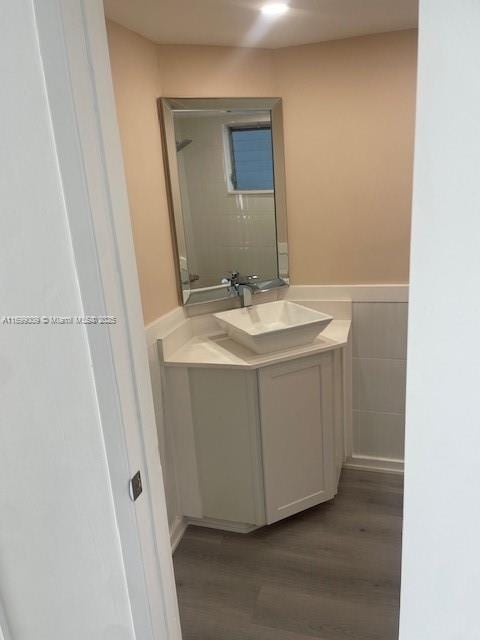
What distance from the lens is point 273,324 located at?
235 cm

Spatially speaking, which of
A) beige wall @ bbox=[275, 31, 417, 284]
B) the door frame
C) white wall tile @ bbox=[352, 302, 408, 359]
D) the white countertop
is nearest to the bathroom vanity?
the white countertop

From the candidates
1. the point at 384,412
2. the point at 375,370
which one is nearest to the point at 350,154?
the point at 375,370

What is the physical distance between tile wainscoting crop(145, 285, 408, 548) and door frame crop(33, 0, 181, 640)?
1.15m

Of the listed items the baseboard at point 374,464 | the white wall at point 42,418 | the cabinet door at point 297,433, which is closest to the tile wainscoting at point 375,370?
the baseboard at point 374,464

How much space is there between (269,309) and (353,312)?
45 centimetres

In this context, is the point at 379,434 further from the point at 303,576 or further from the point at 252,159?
the point at 252,159

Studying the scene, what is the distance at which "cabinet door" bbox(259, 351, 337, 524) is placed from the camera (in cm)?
200

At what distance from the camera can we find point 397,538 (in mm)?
2090

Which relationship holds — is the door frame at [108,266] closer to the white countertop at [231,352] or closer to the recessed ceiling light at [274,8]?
the white countertop at [231,352]

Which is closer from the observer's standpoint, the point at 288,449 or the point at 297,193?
the point at 288,449

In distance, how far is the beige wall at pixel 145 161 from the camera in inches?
68.4

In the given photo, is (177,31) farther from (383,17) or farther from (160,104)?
(383,17)

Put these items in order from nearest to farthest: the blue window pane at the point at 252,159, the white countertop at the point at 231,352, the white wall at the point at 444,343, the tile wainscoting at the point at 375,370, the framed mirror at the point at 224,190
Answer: the white wall at the point at 444,343 → the white countertop at the point at 231,352 → the framed mirror at the point at 224,190 → the blue window pane at the point at 252,159 → the tile wainscoting at the point at 375,370

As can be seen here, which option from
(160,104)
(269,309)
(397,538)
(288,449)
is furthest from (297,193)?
(397,538)
